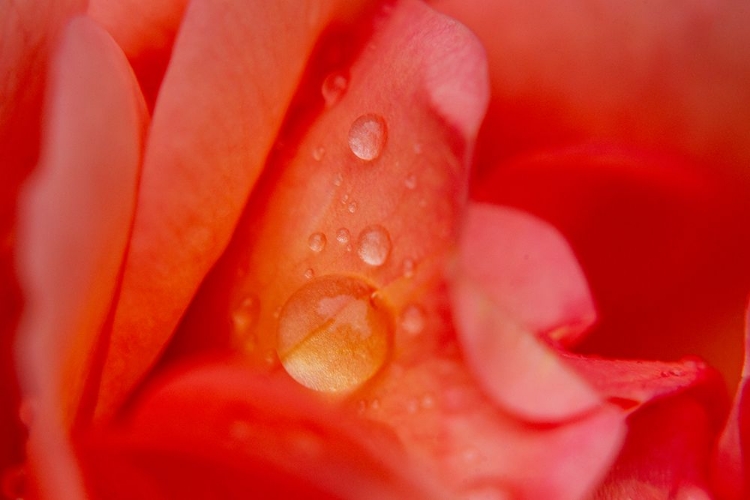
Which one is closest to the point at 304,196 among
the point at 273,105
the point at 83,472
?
the point at 273,105

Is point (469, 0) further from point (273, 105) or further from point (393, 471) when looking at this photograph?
point (393, 471)

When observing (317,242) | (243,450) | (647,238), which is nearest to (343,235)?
Answer: (317,242)

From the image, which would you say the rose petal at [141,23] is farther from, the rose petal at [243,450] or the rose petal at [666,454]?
→ the rose petal at [666,454]

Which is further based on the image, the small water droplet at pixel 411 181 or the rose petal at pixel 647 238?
the rose petal at pixel 647 238

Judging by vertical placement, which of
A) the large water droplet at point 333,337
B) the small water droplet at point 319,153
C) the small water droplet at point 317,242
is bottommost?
the large water droplet at point 333,337

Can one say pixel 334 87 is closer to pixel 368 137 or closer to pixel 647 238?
pixel 368 137

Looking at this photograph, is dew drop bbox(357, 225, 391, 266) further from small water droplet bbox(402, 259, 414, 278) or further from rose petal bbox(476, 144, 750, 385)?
rose petal bbox(476, 144, 750, 385)

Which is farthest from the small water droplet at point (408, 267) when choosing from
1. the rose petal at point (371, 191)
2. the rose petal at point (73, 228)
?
the rose petal at point (73, 228)
